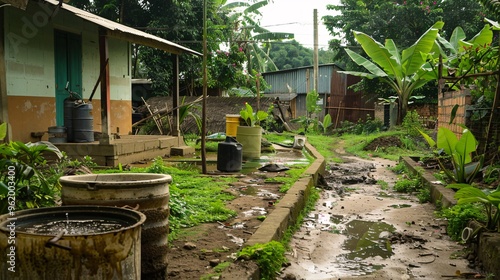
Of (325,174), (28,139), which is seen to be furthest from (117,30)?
(325,174)

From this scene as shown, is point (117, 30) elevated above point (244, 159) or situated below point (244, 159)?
above

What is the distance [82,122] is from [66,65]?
206 centimetres

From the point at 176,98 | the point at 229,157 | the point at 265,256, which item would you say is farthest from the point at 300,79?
the point at 265,256

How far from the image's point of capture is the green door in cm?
1042

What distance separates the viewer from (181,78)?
22125 mm

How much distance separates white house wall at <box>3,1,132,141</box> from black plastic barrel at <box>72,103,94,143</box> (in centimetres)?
95

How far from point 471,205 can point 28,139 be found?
8.15 m

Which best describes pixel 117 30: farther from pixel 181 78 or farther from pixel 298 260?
pixel 181 78

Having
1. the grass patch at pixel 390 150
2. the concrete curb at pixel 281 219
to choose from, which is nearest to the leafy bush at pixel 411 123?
the grass patch at pixel 390 150

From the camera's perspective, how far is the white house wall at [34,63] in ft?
29.4

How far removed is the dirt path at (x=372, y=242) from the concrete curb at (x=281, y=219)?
0.74 feet

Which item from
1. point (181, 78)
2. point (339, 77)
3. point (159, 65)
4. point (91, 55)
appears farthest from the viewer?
point (339, 77)

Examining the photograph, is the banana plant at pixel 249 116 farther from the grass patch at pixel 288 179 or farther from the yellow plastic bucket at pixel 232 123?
the grass patch at pixel 288 179

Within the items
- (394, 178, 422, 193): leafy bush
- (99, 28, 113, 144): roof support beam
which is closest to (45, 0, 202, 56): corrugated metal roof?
(99, 28, 113, 144): roof support beam
